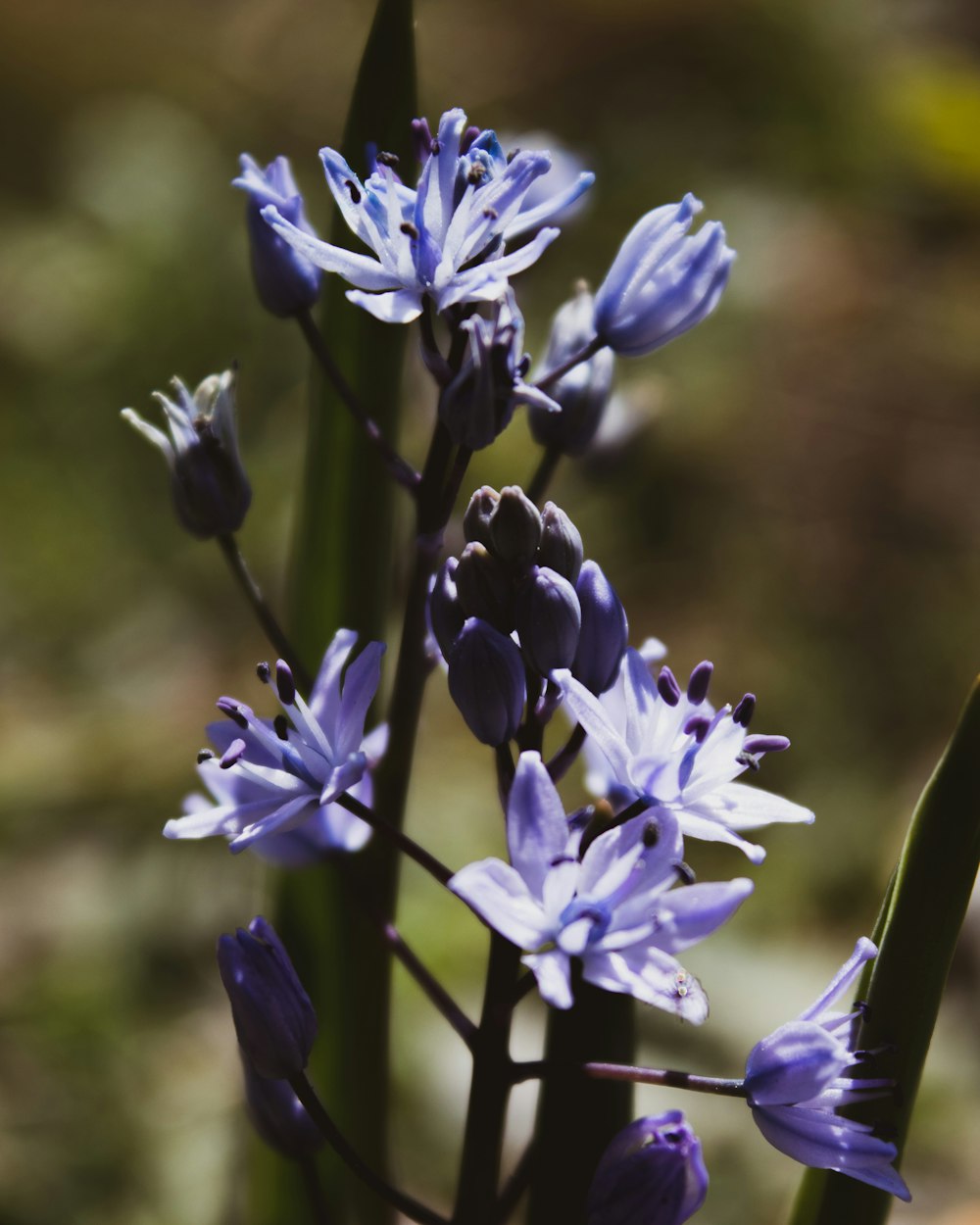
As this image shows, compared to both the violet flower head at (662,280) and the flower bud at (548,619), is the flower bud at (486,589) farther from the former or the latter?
the violet flower head at (662,280)

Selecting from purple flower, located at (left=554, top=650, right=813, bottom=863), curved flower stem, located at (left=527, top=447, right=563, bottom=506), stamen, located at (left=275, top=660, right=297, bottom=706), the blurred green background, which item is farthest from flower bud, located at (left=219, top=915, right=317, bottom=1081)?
the blurred green background

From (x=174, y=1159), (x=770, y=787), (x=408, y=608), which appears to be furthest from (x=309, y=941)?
(x=770, y=787)

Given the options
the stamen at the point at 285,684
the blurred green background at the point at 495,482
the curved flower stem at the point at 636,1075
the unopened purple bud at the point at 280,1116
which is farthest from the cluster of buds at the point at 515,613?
the blurred green background at the point at 495,482

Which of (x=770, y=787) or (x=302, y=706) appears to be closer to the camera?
(x=302, y=706)

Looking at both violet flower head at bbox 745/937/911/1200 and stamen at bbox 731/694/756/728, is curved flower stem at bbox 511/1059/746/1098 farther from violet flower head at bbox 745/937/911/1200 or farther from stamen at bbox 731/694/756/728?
stamen at bbox 731/694/756/728

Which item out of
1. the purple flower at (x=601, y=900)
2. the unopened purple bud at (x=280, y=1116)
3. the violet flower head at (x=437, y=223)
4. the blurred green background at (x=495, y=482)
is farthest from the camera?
the blurred green background at (x=495, y=482)

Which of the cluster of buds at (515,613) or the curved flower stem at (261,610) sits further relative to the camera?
the curved flower stem at (261,610)

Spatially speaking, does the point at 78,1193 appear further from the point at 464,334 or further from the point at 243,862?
the point at 464,334
